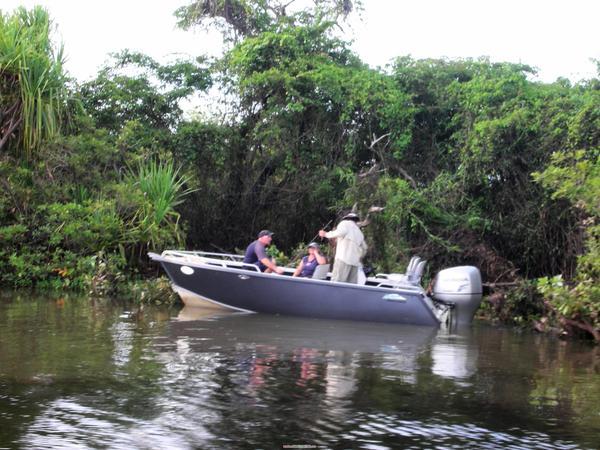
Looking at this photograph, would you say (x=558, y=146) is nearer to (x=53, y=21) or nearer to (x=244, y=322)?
(x=244, y=322)

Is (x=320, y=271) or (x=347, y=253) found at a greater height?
(x=347, y=253)

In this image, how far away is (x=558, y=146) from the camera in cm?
1658

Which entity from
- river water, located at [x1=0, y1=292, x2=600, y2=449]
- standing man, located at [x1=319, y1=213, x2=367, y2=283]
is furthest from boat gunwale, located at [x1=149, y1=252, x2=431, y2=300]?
river water, located at [x1=0, y1=292, x2=600, y2=449]

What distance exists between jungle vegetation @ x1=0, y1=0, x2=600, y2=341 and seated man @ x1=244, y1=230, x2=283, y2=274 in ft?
8.27

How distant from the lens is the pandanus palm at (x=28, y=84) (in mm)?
17703

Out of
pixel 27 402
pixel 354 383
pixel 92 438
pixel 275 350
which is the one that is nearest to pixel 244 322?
pixel 275 350

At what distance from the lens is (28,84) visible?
1772cm

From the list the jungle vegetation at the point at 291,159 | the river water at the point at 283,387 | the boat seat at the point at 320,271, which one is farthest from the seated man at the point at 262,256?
the jungle vegetation at the point at 291,159

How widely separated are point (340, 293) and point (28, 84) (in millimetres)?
8241

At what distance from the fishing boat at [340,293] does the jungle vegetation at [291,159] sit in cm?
132

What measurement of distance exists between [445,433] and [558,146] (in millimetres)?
11134

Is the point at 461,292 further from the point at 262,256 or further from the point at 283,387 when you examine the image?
the point at 283,387

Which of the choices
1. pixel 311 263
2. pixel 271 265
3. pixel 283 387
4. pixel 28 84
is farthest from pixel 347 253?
pixel 28 84

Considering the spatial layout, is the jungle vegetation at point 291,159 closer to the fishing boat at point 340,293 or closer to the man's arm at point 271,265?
the fishing boat at point 340,293
